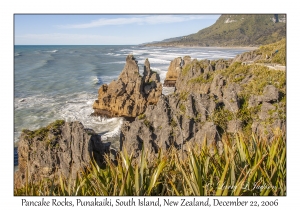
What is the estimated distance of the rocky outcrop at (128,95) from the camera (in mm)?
32719

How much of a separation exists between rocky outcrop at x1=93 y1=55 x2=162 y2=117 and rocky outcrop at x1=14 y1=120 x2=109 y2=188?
53.5ft

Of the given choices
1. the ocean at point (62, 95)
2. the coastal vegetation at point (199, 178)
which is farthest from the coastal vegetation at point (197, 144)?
the ocean at point (62, 95)

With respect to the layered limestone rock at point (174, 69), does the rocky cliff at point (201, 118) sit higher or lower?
lower

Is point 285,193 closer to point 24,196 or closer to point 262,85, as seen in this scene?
point 24,196

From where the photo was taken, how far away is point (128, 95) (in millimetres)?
33750

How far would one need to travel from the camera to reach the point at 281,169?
480cm

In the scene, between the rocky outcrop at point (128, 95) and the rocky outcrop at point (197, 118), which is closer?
A: the rocky outcrop at point (197, 118)

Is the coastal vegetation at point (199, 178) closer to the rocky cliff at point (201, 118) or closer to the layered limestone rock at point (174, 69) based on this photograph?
the rocky cliff at point (201, 118)

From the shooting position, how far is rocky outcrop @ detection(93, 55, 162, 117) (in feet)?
107

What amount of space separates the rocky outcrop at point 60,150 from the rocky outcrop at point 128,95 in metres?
16.3

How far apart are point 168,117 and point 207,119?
8.32 feet

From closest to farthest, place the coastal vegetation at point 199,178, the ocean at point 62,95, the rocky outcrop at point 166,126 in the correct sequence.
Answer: the coastal vegetation at point 199,178 < the rocky outcrop at point 166,126 < the ocean at point 62,95

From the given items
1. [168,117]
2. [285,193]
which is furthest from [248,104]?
[285,193]
